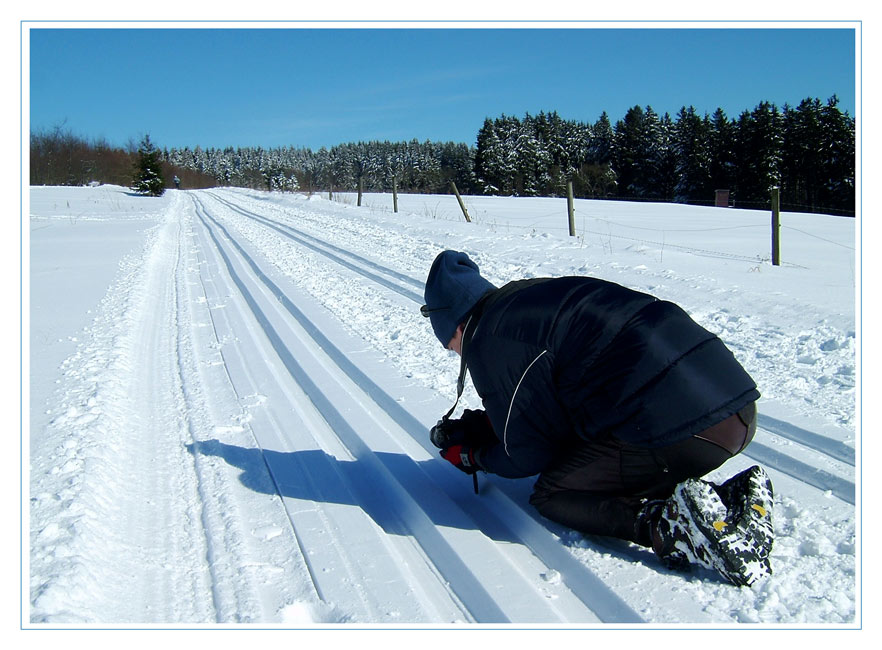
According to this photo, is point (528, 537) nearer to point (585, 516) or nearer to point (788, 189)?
point (585, 516)

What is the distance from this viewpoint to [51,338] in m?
6.18

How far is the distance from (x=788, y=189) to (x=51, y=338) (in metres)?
36.1

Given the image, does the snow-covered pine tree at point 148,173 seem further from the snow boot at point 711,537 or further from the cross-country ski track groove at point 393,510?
the snow boot at point 711,537

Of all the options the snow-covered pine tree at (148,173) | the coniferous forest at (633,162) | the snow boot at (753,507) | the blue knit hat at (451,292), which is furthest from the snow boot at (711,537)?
the snow-covered pine tree at (148,173)

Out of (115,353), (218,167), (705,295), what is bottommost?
(115,353)

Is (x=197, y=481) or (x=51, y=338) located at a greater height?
(x=51, y=338)

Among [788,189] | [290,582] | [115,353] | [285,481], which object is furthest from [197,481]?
[788,189]

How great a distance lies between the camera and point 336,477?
334 cm

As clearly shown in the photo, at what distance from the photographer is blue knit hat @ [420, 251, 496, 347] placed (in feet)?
8.61

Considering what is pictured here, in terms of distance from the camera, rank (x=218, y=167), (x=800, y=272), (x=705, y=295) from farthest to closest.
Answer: (x=218, y=167), (x=800, y=272), (x=705, y=295)

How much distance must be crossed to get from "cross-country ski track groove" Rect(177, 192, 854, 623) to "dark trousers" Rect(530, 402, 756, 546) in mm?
160

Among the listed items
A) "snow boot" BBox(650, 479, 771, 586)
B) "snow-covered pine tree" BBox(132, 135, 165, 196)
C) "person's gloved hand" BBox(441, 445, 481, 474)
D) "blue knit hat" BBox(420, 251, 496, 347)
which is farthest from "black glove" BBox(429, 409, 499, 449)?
"snow-covered pine tree" BBox(132, 135, 165, 196)

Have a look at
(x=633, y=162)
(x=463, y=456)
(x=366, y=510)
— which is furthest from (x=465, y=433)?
(x=633, y=162)

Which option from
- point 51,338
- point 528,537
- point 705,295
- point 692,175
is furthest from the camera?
point 692,175
